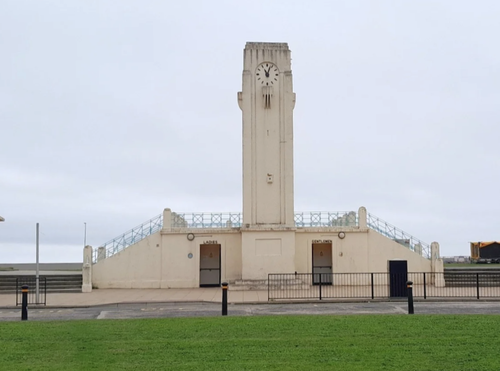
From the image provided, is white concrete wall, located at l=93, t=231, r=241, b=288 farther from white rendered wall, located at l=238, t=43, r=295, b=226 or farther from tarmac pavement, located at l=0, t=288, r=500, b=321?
tarmac pavement, located at l=0, t=288, r=500, b=321

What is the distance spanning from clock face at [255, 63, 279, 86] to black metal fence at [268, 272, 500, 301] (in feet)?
32.9

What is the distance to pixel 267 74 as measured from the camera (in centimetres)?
3250

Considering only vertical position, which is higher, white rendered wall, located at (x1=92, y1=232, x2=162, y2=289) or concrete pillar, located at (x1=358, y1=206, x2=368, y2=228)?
concrete pillar, located at (x1=358, y1=206, x2=368, y2=228)

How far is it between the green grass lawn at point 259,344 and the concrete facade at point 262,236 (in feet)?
50.1

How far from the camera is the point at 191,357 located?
36.4 ft

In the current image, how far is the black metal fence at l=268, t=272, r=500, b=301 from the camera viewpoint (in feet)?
79.4

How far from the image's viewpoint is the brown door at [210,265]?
34781 mm

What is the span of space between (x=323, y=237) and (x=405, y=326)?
18970mm

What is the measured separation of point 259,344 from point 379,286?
16810 mm

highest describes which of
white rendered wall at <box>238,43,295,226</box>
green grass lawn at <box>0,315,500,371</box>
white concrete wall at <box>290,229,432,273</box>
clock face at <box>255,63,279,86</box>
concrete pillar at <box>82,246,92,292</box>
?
clock face at <box>255,63,279,86</box>

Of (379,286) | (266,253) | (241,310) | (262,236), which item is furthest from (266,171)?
(241,310)

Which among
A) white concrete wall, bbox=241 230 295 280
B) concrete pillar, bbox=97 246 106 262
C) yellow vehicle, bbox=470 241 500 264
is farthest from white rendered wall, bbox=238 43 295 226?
yellow vehicle, bbox=470 241 500 264

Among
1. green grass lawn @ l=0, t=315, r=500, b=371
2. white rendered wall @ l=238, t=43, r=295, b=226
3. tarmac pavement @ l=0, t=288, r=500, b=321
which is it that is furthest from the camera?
white rendered wall @ l=238, t=43, r=295, b=226

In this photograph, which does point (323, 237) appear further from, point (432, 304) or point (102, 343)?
point (102, 343)
